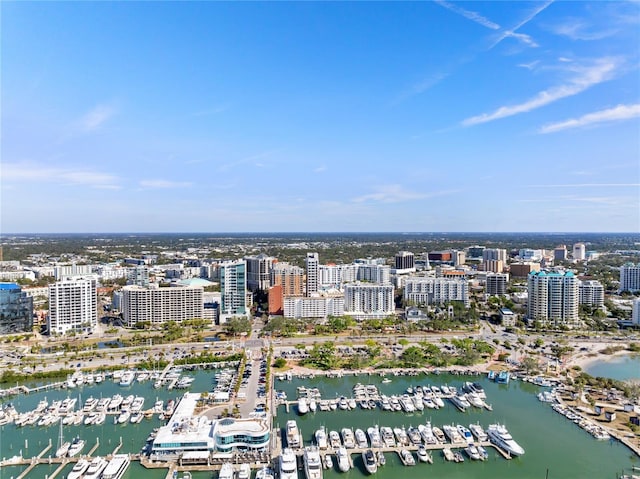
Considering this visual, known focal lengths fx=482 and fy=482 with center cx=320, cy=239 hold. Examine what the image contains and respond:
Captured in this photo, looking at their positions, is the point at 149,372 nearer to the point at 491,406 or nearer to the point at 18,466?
the point at 18,466

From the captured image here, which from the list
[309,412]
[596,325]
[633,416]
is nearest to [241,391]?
[309,412]

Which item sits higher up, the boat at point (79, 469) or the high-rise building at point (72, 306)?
the high-rise building at point (72, 306)

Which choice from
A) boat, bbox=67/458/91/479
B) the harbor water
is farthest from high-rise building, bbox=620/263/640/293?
boat, bbox=67/458/91/479

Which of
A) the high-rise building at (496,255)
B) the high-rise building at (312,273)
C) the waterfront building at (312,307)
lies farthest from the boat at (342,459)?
the high-rise building at (496,255)

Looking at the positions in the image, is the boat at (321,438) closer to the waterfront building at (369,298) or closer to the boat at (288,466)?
the boat at (288,466)

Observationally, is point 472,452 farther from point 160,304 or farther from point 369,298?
point 160,304

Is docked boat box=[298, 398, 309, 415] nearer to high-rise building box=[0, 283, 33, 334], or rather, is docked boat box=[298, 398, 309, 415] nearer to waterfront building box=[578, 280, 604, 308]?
high-rise building box=[0, 283, 33, 334]

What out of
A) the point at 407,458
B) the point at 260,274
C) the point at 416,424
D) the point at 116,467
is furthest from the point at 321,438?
the point at 260,274
